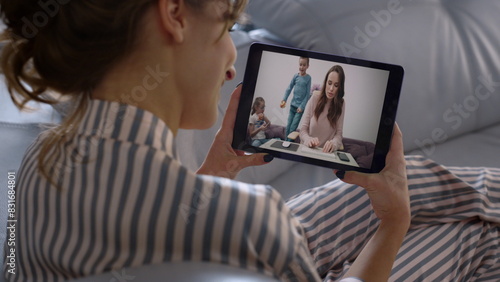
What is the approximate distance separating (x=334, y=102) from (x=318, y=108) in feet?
0.09

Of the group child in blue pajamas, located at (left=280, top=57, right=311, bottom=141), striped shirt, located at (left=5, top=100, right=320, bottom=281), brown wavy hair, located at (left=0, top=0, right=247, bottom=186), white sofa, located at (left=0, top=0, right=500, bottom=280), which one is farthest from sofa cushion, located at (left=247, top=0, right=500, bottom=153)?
striped shirt, located at (left=5, top=100, right=320, bottom=281)

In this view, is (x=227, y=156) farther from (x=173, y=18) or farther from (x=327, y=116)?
(x=173, y=18)

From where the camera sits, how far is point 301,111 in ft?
2.94

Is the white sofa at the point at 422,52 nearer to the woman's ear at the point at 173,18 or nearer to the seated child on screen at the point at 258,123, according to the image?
the seated child on screen at the point at 258,123

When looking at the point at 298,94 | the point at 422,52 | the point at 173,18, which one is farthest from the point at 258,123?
the point at 422,52

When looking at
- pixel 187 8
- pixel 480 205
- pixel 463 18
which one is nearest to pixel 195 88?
pixel 187 8

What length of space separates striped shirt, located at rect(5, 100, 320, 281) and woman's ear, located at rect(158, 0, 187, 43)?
0.30 ft

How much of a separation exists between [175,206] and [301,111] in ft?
1.26

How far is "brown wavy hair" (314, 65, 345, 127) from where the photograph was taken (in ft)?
2.90

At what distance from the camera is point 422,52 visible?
1.41 metres

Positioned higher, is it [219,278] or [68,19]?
[68,19]

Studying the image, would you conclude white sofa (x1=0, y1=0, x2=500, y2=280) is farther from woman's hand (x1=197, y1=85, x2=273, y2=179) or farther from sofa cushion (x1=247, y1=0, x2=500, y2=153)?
woman's hand (x1=197, y1=85, x2=273, y2=179)

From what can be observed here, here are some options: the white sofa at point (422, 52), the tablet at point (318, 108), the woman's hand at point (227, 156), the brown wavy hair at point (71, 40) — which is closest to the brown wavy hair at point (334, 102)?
the tablet at point (318, 108)

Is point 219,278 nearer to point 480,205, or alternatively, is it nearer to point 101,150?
point 101,150
